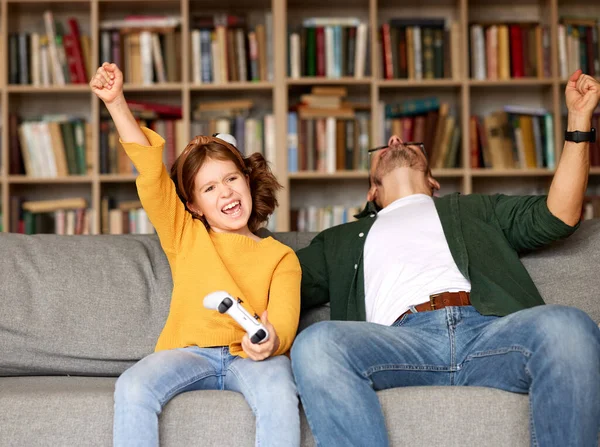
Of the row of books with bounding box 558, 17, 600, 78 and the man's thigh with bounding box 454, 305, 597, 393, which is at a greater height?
the row of books with bounding box 558, 17, 600, 78

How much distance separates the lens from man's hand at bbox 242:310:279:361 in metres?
1.53

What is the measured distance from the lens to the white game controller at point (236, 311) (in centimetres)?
139

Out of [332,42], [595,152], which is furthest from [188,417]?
[595,152]

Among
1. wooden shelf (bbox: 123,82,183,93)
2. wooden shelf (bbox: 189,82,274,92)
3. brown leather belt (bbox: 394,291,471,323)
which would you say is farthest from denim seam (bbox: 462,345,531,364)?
wooden shelf (bbox: 123,82,183,93)

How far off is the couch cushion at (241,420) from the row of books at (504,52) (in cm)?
263

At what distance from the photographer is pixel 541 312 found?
151 centimetres

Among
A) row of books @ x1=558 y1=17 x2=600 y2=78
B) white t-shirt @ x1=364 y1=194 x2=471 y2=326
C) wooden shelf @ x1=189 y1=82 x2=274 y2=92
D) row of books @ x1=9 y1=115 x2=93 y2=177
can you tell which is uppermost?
row of books @ x1=558 y1=17 x2=600 y2=78

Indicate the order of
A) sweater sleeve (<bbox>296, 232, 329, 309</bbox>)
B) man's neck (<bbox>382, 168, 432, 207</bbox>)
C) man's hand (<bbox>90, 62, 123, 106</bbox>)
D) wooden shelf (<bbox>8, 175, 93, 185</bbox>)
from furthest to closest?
wooden shelf (<bbox>8, 175, 93, 185</bbox>) → man's neck (<bbox>382, 168, 432, 207</bbox>) → sweater sleeve (<bbox>296, 232, 329, 309</bbox>) → man's hand (<bbox>90, 62, 123, 106</bbox>)

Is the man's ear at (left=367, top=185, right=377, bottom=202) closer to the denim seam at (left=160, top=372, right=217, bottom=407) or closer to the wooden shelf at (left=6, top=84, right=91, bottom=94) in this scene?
the denim seam at (left=160, top=372, right=217, bottom=407)

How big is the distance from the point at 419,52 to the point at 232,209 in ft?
7.47

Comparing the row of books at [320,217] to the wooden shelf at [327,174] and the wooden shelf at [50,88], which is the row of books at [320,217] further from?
the wooden shelf at [50,88]

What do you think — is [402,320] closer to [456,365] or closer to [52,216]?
[456,365]

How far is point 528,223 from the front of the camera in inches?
75.4

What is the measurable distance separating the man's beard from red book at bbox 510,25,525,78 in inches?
73.9
